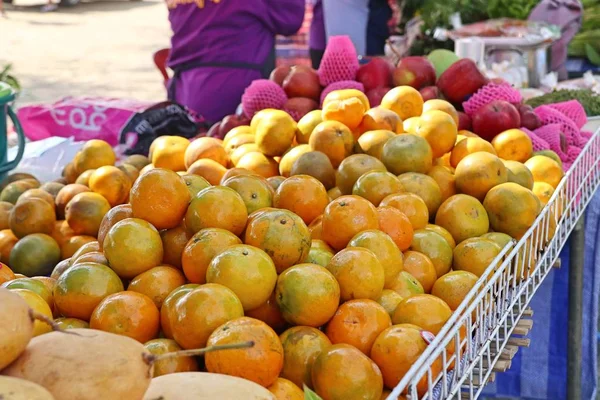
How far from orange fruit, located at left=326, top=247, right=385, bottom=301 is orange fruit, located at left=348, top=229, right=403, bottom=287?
62 millimetres

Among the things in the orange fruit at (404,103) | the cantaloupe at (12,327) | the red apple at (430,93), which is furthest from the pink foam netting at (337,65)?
the cantaloupe at (12,327)

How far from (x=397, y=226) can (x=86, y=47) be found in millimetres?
11887

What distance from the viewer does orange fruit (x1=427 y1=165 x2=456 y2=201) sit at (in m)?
2.32

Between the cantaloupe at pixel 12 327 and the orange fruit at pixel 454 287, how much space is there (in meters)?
1.09

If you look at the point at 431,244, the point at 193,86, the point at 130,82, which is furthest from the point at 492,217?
the point at 130,82

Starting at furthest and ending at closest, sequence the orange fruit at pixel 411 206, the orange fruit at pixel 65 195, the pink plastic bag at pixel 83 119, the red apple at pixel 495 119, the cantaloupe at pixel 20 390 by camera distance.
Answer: the pink plastic bag at pixel 83 119 → the red apple at pixel 495 119 → the orange fruit at pixel 65 195 → the orange fruit at pixel 411 206 → the cantaloupe at pixel 20 390

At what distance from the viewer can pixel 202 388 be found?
3.46 feet

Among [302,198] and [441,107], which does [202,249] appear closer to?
[302,198]

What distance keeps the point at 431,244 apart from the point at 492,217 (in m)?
0.31

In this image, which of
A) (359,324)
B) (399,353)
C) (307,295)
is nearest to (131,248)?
(307,295)

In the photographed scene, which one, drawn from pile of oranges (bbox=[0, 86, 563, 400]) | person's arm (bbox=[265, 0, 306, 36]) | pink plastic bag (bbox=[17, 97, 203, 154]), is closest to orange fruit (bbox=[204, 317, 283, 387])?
pile of oranges (bbox=[0, 86, 563, 400])

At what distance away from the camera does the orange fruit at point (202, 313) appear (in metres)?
1.41

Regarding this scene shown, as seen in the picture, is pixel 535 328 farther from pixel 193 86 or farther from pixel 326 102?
pixel 193 86

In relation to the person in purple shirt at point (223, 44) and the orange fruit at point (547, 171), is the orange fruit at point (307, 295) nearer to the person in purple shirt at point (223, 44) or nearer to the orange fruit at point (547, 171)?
the orange fruit at point (547, 171)
